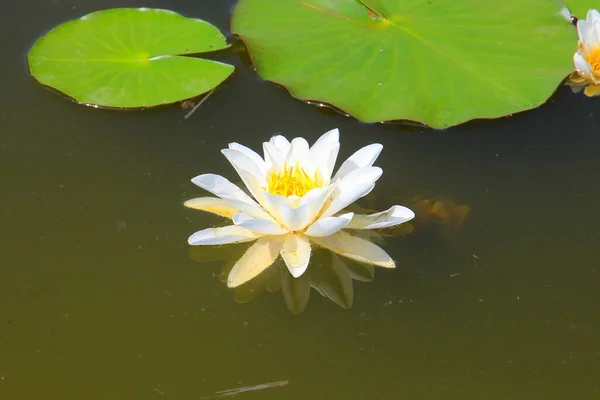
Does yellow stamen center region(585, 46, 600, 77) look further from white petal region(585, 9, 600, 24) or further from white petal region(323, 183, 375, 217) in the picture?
white petal region(323, 183, 375, 217)

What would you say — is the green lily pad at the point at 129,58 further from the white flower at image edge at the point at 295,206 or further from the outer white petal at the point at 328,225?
the outer white petal at the point at 328,225

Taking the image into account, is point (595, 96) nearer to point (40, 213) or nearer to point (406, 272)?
point (406, 272)

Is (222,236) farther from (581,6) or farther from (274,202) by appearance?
(581,6)

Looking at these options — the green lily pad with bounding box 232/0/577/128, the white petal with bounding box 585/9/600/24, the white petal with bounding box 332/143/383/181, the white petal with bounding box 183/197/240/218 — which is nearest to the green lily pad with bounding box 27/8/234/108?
the green lily pad with bounding box 232/0/577/128

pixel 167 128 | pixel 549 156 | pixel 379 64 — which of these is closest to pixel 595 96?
pixel 549 156

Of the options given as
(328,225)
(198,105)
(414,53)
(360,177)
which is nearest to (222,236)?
(328,225)
